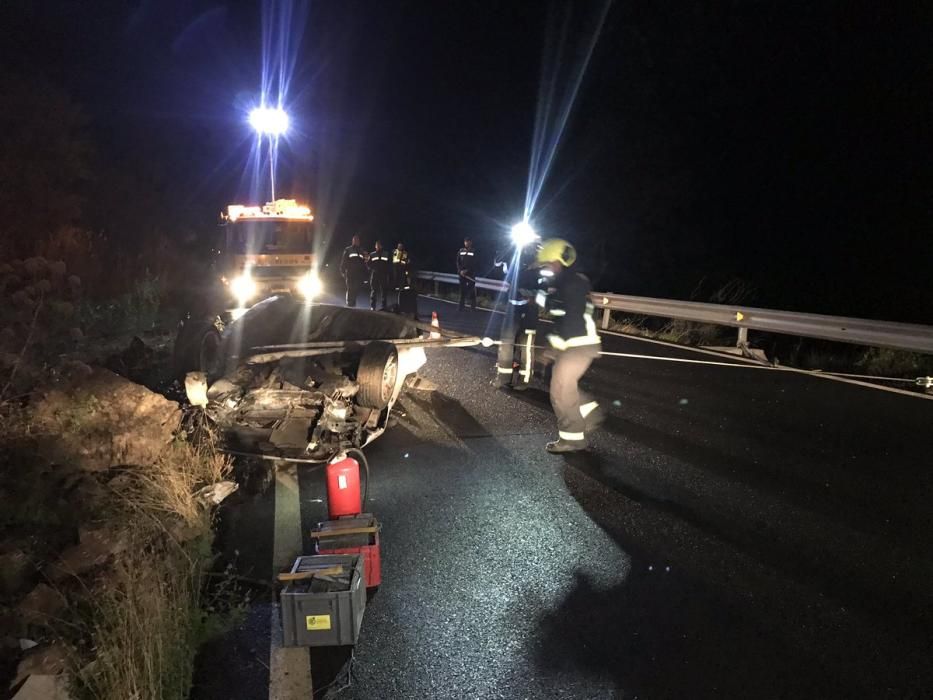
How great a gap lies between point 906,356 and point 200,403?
882 cm

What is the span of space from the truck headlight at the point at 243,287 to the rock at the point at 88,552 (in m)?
9.42

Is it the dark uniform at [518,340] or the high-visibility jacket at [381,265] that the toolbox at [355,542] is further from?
the high-visibility jacket at [381,265]

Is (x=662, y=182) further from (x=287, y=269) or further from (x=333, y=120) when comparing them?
(x=333, y=120)

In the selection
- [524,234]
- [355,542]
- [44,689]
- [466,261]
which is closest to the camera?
[44,689]

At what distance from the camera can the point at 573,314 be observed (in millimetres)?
5875

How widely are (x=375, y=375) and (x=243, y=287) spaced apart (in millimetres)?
8267

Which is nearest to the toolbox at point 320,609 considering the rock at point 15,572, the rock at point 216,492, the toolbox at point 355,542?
the toolbox at point 355,542

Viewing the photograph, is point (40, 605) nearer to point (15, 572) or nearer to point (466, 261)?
point (15, 572)

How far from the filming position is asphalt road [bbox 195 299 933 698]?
298 cm

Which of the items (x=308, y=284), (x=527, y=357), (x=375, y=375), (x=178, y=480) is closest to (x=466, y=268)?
(x=308, y=284)

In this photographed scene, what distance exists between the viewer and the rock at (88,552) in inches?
140

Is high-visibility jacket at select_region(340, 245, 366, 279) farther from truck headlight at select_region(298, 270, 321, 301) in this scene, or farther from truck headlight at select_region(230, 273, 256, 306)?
truck headlight at select_region(230, 273, 256, 306)

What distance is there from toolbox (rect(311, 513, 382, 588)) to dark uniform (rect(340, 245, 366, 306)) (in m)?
11.1

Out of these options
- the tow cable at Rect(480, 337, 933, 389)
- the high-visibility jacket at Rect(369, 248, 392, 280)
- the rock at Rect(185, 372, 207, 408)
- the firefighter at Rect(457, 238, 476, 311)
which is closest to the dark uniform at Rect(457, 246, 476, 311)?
the firefighter at Rect(457, 238, 476, 311)
